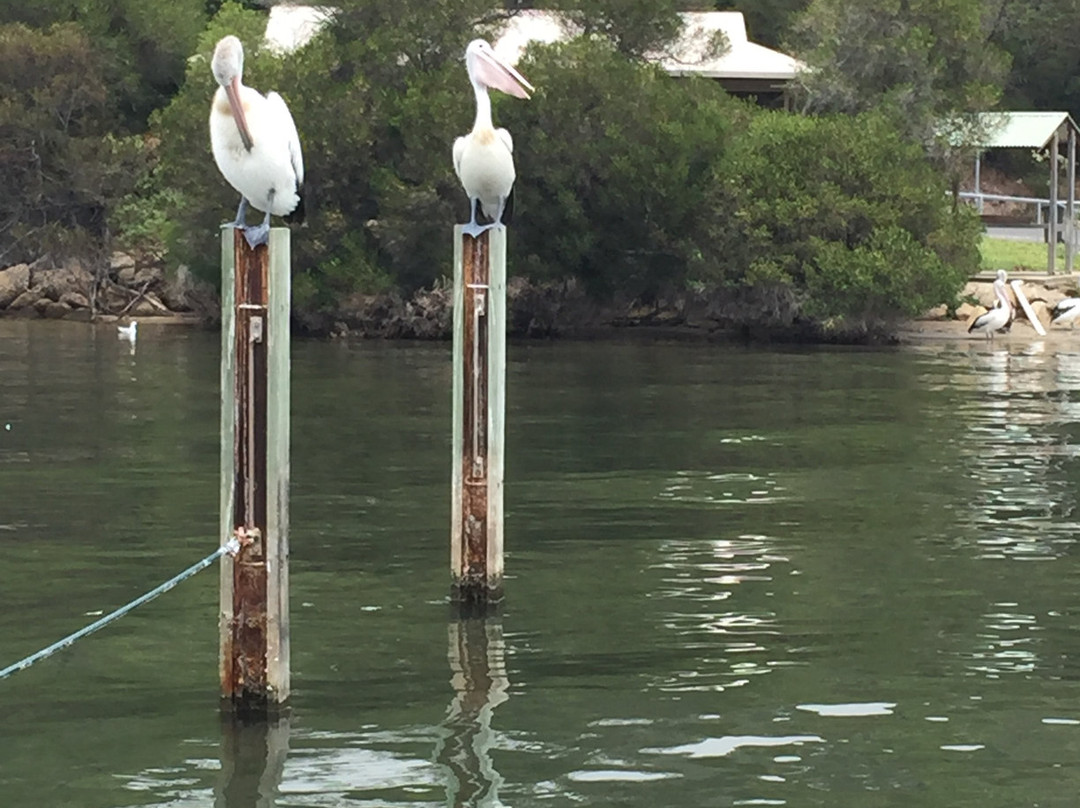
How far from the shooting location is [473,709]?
9039mm

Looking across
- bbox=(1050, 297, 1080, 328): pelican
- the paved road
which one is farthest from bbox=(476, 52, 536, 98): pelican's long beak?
the paved road

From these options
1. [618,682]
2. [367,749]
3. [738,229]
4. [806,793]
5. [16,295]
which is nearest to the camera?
[806,793]

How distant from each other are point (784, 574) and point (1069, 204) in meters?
26.8

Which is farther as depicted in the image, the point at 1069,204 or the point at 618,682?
the point at 1069,204

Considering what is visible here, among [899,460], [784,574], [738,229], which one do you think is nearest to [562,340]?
[738,229]

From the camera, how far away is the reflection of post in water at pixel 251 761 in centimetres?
777

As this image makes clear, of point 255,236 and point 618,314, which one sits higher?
point 255,236

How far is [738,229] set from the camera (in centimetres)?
3359

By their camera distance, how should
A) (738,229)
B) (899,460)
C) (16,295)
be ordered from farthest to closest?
1. (16,295)
2. (738,229)
3. (899,460)

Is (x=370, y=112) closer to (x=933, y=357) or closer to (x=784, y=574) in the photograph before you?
(x=933, y=357)

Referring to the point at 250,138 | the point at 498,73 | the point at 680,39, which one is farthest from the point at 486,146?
the point at 680,39

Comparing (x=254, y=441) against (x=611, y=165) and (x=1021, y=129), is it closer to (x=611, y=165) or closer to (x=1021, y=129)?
(x=611, y=165)

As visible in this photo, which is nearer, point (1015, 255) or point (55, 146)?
point (55, 146)

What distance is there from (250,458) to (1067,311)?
90.1 ft
